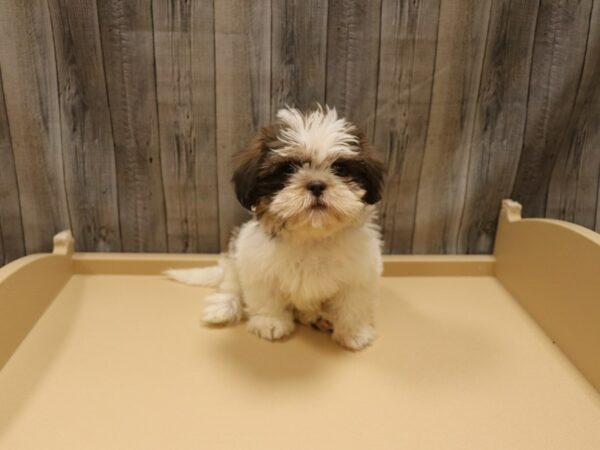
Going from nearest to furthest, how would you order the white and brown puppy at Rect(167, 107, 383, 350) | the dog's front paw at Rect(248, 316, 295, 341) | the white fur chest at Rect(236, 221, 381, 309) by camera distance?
1. the white and brown puppy at Rect(167, 107, 383, 350)
2. the white fur chest at Rect(236, 221, 381, 309)
3. the dog's front paw at Rect(248, 316, 295, 341)

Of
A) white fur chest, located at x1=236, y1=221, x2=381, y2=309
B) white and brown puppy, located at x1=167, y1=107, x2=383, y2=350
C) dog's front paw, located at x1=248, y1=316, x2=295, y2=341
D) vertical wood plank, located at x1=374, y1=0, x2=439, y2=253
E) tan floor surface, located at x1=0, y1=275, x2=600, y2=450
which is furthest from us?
vertical wood plank, located at x1=374, y1=0, x2=439, y2=253

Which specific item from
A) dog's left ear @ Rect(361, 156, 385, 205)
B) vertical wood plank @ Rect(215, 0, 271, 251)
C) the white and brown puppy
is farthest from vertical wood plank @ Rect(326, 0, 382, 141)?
dog's left ear @ Rect(361, 156, 385, 205)

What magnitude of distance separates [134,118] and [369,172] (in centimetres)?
96

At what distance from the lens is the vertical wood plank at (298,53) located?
1772 mm

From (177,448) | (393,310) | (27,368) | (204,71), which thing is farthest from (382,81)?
(27,368)

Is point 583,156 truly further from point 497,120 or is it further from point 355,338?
point 355,338

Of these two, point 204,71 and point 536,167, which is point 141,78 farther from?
point 536,167

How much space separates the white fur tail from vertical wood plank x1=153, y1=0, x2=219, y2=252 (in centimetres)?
14

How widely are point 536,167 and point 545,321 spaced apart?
63cm

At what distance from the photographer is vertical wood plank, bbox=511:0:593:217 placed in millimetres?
1804

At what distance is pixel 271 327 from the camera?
1685 millimetres

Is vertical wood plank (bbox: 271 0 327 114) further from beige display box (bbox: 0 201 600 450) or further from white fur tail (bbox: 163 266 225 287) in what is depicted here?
beige display box (bbox: 0 201 600 450)

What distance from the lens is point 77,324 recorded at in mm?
1744

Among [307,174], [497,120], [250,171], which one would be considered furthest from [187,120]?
[497,120]
